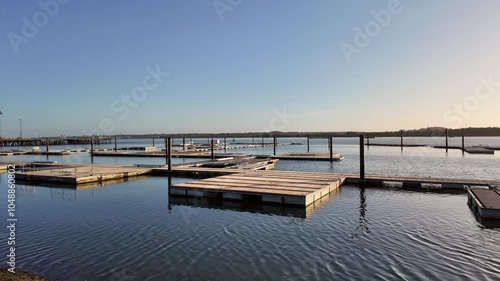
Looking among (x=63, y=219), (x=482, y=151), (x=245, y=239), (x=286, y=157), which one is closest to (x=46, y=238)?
(x=63, y=219)

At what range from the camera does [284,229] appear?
1212 cm

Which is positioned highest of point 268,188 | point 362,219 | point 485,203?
point 268,188

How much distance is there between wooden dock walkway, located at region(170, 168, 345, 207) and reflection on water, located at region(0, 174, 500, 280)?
129cm

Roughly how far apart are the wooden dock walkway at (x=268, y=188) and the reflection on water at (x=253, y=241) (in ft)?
4.23

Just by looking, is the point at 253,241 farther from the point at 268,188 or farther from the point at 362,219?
the point at 268,188

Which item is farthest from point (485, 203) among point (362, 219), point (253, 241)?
point (253, 241)

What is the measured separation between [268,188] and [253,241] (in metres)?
6.82

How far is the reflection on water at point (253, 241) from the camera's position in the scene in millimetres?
8367

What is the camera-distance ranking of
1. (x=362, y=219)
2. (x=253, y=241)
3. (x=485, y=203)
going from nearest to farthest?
(x=253, y=241), (x=362, y=219), (x=485, y=203)

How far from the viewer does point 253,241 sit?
10742 millimetres

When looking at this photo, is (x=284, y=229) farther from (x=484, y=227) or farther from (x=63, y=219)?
(x=63, y=219)

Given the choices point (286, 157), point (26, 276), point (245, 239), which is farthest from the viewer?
point (286, 157)

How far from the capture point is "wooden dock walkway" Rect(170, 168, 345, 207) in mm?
15875

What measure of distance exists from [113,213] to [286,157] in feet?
108
